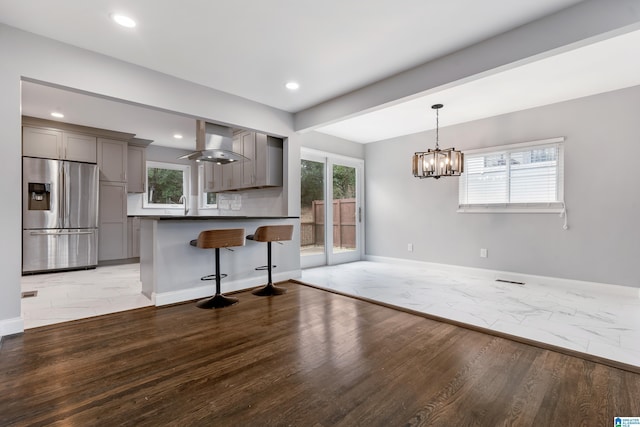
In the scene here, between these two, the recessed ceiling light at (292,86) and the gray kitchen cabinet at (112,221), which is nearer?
the recessed ceiling light at (292,86)

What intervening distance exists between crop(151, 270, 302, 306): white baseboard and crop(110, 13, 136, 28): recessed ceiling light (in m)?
2.52

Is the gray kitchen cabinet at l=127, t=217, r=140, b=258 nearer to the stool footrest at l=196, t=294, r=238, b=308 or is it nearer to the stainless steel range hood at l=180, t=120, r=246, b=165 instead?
the stainless steel range hood at l=180, t=120, r=246, b=165

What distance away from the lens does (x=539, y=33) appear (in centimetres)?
235

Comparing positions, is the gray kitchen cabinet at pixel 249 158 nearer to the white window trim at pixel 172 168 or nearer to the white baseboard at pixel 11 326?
the white window trim at pixel 172 168

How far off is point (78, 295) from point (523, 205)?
6033 millimetres

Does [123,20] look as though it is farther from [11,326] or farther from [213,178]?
[213,178]

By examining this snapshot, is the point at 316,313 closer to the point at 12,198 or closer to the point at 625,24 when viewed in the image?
the point at 12,198

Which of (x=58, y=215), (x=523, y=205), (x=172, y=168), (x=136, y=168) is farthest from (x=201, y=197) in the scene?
(x=523, y=205)

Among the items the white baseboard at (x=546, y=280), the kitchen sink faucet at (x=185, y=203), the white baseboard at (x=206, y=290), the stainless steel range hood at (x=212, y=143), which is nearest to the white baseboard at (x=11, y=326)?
the white baseboard at (x=206, y=290)

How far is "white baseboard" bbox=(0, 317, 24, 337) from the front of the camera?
238cm

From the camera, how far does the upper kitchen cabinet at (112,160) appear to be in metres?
5.48

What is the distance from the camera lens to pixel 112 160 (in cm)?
559

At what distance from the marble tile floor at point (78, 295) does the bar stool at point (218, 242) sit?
2.29 feet

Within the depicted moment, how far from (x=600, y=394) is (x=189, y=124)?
18.6ft
